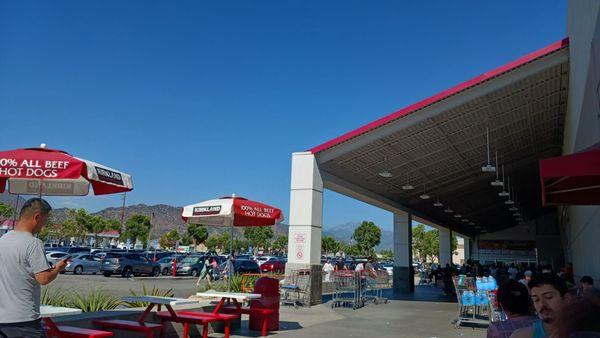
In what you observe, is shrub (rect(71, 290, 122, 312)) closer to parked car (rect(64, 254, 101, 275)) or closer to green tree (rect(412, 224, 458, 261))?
parked car (rect(64, 254, 101, 275))

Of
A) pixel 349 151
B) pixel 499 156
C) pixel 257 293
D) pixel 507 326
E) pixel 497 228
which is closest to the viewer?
pixel 507 326

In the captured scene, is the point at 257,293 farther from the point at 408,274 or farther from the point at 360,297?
the point at 408,274

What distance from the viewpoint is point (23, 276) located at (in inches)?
160

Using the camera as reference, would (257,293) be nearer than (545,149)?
Yes

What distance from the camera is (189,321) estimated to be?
319 inches

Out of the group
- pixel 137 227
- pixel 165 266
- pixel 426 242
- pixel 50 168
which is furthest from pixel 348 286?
pixel 137 227

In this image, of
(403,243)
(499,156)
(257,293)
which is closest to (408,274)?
(403,243)

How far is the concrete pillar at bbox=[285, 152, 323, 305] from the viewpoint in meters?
15.3

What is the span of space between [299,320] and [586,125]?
7575 millimetres

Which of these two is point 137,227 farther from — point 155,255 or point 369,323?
point 369,323

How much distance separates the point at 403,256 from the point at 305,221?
10.7m

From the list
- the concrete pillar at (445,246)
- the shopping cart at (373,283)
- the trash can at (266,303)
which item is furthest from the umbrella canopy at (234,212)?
the concrete pillar at (445,246)

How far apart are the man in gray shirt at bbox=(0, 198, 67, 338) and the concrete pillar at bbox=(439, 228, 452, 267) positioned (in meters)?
37.9

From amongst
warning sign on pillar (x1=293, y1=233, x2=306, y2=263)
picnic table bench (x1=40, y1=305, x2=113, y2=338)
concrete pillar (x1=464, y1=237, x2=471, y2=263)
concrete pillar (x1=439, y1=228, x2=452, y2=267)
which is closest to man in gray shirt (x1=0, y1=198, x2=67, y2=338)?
picnic table bench (x1=40, y1=305, x2=113, y2=338)
